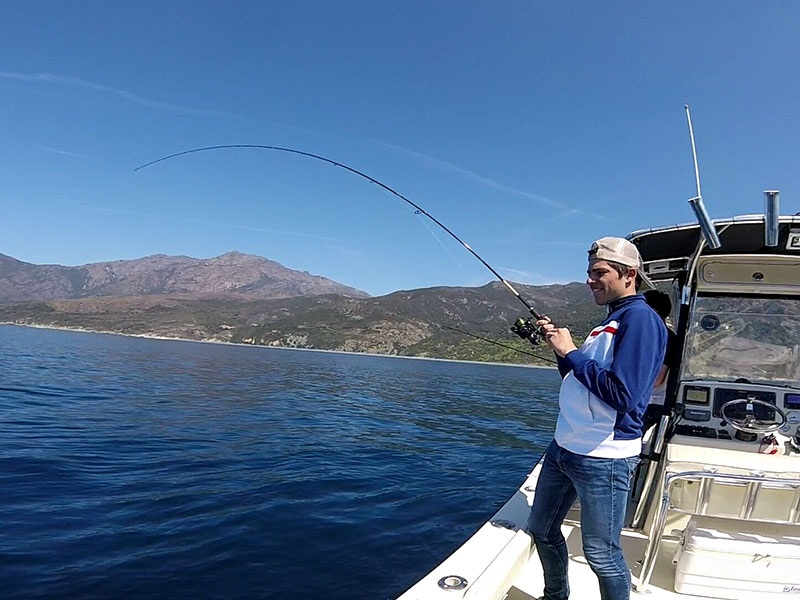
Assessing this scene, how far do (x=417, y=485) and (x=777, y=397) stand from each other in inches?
239

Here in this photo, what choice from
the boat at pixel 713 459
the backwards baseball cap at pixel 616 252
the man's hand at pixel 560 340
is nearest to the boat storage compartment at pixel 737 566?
the boat at pixel 713 459

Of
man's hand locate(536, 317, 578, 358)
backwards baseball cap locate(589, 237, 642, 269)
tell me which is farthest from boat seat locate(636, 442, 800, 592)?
→ backwards baseball cap locate(589, 237, 642, 269)

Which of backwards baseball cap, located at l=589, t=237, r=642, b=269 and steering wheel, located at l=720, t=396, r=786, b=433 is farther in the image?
steering wheel, located at l=720, t=396, r=786, b=433

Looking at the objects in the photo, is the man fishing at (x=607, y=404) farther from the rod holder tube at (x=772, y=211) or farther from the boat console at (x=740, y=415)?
the boat console at (x=740, y=415)

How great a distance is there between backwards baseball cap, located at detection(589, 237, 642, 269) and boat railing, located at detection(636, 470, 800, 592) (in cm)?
172

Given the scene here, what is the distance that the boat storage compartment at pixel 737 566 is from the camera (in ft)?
11.6

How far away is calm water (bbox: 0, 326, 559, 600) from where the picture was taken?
5.32 meters

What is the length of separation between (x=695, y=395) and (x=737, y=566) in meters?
2.78

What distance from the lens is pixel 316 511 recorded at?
7660 millimetres

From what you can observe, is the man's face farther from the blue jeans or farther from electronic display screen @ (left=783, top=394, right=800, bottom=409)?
electronic display screen @ (left=783, top=394, right=800, bottom=409)

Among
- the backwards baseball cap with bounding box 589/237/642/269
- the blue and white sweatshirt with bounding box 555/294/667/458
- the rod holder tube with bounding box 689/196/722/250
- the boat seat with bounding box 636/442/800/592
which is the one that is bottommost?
the boat seat with bounding box 636/442/800/592

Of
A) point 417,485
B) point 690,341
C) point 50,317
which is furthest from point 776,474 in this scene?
point 50,317

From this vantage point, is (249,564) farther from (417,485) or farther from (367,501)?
(417,485)

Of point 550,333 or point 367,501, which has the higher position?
point 550,333
